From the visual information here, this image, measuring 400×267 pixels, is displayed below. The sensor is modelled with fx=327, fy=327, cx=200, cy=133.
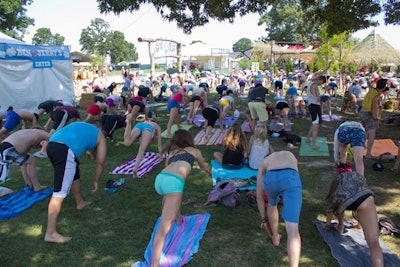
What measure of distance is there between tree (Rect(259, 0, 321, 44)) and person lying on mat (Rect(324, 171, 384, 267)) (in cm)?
4736

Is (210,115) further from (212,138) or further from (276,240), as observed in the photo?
(276,240)

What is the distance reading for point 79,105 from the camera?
1565cm

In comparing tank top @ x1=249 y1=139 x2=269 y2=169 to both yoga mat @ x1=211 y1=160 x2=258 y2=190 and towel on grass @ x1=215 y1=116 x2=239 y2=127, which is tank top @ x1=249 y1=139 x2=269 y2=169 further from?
towel on grass @ x1=215 y1=116 x2=239 y2=127

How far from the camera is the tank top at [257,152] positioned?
6.03 m

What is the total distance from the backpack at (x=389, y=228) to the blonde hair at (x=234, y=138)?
111 inches

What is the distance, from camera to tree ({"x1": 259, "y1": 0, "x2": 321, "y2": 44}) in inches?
1868

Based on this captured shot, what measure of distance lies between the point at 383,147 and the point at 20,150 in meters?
7.53

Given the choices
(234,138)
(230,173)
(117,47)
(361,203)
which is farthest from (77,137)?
(117,47)

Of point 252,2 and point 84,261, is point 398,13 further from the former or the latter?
point 84,261

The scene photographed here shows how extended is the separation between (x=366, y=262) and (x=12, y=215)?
179 inches

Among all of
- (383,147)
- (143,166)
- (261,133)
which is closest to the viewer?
(261,133)

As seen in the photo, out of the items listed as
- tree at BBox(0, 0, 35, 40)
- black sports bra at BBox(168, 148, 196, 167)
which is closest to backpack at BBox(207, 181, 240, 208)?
black sports bra at BBox(168, 148, 196, 167)

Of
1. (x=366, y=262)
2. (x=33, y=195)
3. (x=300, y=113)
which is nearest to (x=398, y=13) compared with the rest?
(x=300, y=113)

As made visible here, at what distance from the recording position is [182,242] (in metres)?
3.79
